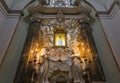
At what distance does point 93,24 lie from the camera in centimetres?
781

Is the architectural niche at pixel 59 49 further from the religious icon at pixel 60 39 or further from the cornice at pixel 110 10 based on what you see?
the cornice at pixel 110 10

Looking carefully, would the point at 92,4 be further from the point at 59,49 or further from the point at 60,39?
the point at 59,49

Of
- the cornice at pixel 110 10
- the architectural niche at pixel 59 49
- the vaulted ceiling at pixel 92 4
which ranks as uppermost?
the vaulted ceiling at pixel 92 4

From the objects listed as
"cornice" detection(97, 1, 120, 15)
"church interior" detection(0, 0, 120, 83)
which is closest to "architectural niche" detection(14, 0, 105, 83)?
"church interior" detection(0, 0, 120, 83)

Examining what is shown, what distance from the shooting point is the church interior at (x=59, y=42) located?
5.71 m

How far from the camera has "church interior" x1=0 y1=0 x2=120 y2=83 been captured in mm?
5707

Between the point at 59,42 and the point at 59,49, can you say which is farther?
the point at 59,42

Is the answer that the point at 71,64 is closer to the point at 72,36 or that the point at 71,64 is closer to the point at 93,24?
the point at 72,36

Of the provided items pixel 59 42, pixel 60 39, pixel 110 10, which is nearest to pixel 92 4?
pixel 110 10

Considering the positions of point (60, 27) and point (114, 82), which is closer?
point (114, 82)

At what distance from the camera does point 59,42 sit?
7168 millimetres

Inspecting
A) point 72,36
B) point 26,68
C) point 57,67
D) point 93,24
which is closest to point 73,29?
point 72,36

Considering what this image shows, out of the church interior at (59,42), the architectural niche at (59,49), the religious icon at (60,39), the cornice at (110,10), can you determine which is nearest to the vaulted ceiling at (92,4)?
the church interior at (59,42)

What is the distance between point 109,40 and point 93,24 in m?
1.46
